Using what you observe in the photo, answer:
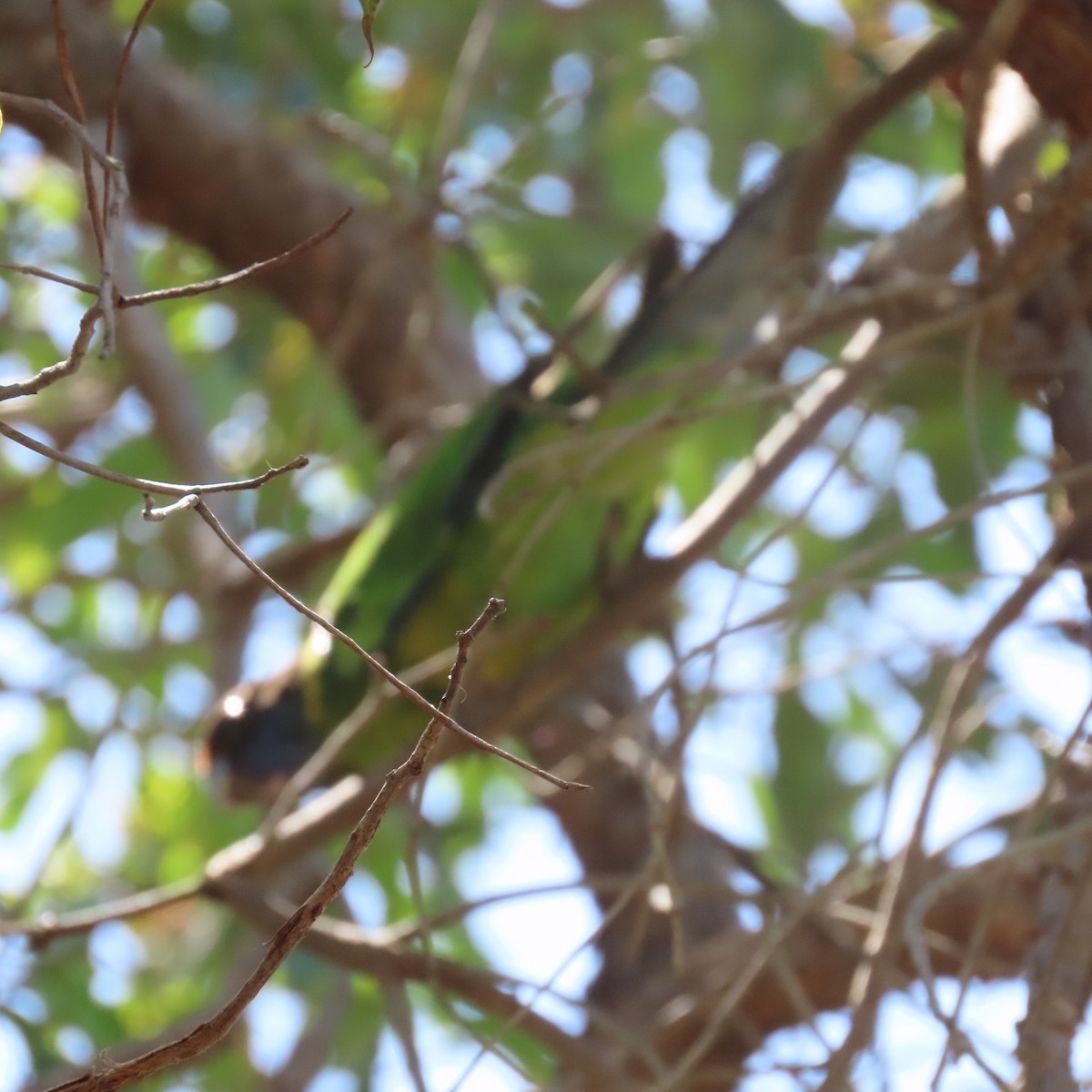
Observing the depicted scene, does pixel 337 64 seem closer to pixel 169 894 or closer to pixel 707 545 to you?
pixel 707 545

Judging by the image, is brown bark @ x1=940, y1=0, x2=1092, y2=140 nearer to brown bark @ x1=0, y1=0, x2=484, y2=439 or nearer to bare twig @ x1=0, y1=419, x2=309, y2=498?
bare twig @ x1=0, y1=419, x2=309, y2=498

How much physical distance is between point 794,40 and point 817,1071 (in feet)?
6.52

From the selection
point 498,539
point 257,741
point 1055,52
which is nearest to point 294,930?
Answer: point 1055,52

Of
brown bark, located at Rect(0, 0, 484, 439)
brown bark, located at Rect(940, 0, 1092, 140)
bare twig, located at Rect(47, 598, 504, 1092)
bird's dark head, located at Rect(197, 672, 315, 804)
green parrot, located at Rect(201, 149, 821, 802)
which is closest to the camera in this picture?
bare twig, located at Rect(47, 598, 504, 1092)

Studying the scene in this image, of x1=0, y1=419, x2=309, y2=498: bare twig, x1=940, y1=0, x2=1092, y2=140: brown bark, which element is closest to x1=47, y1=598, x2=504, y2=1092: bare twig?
x1=0, y1=419, x2=309, y2=498: bare twig

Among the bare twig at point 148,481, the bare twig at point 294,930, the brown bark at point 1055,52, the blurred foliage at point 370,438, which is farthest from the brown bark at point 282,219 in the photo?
the bare twig at point 294,930

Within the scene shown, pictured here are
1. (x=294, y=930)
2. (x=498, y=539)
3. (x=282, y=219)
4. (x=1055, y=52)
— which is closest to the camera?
(x=294, y=930)

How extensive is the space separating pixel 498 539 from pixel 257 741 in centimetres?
53

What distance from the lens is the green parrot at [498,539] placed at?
6.86ft

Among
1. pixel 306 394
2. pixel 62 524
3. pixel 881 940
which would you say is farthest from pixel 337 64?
pixel 881 940

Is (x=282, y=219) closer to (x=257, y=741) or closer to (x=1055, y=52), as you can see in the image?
(x=257, y=741)

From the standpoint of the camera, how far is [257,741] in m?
2.24

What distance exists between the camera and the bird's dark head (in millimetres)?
2217

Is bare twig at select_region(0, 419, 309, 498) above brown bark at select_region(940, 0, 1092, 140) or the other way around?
the other way around
